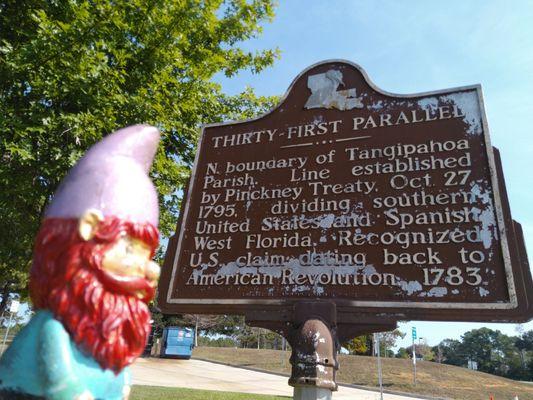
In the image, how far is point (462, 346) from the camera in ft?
214

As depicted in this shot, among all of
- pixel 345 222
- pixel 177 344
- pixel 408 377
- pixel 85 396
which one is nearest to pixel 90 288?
pixel 85 396

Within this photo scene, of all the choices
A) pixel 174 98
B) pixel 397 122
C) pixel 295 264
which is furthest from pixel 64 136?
pixel 397 122

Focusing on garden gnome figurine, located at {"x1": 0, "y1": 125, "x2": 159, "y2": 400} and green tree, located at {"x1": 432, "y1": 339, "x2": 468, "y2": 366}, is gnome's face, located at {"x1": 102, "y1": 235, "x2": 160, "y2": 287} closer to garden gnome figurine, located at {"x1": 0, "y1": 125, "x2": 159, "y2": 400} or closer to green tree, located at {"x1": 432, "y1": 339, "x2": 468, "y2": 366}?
garden gnome figurine, located at {"x1": 0, "y1": 125, "x2": 159, "y2": 400}

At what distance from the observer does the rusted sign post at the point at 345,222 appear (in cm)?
338

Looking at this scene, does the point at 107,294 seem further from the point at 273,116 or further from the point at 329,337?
the point at 273,116

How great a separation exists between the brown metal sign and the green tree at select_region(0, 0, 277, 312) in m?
2.44

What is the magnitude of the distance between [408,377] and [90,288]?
19129mm

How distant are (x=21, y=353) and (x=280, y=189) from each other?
2988 mm

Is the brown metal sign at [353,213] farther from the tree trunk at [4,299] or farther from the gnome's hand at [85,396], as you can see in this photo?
the tree trunk at [4,299]

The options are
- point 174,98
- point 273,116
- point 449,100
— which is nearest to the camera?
point 449,100

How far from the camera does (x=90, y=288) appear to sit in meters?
1.83

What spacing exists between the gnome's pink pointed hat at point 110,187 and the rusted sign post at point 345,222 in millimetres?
1933

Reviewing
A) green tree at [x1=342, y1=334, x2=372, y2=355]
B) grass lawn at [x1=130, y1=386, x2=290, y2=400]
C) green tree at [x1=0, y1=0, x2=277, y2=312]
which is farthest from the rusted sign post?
green tree at [x1=342, y1=334, x2=372, y2=355]

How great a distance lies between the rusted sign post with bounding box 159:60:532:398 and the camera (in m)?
3.38
